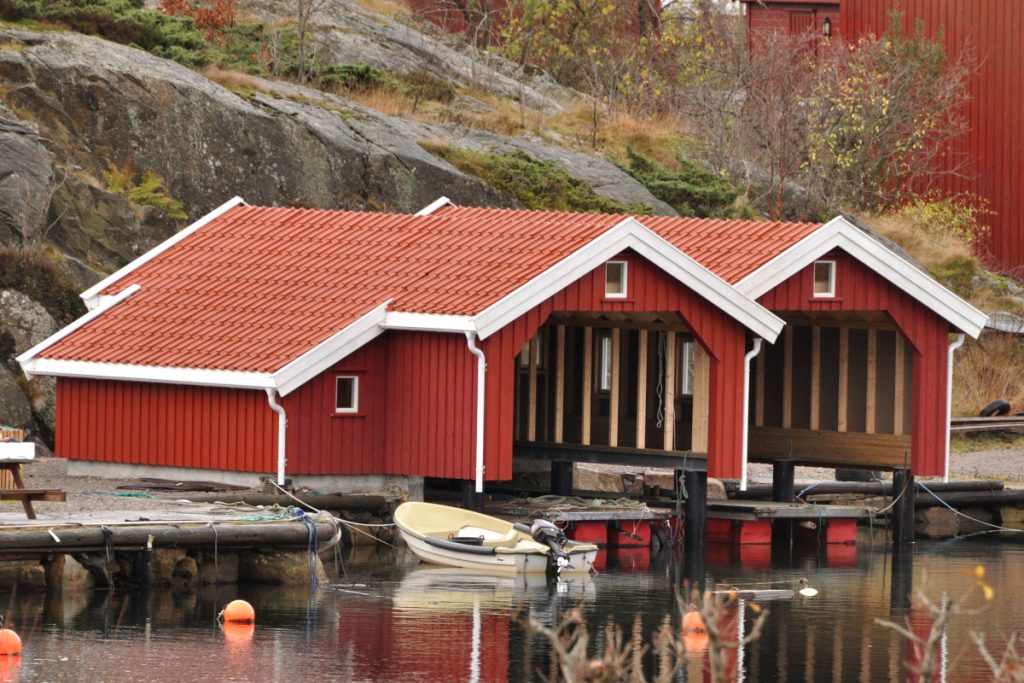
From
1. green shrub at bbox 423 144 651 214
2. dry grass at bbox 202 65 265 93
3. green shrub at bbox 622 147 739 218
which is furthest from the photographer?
green shrub at bbox 622 147 739 218

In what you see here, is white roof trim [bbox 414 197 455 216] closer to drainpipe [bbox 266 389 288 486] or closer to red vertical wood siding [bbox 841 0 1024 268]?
drainpipe [bbox 266 389 288 486]

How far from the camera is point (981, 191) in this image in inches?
2114

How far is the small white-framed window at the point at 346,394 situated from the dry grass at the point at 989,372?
63.2ft

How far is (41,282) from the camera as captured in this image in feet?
113

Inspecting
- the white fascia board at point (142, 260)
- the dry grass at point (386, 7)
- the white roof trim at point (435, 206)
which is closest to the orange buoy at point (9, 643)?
the white fascia board at point (142, 260)

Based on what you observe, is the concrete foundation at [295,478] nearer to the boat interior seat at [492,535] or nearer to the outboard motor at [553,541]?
the boat interior seat at [492,535]

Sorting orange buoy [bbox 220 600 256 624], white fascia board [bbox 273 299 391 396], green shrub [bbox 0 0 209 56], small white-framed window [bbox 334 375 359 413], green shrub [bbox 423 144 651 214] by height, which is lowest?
orange buoy [bbox 220 600 256 624]

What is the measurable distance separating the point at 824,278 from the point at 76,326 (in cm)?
1077

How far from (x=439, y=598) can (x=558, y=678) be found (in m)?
4.91

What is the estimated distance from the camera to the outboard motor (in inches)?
1059

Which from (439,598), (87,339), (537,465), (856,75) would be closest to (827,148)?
(856,75)

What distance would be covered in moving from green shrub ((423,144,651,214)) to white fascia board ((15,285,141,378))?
1350cm

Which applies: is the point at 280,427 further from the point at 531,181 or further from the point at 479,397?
the point at 531,181

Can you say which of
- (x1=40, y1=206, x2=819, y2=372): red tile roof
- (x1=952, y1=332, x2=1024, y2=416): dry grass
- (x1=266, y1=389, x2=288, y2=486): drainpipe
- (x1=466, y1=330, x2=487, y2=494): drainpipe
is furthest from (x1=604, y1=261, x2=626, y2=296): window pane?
(x1=952, y1=332, x2=1024, y2=416): dry grass
